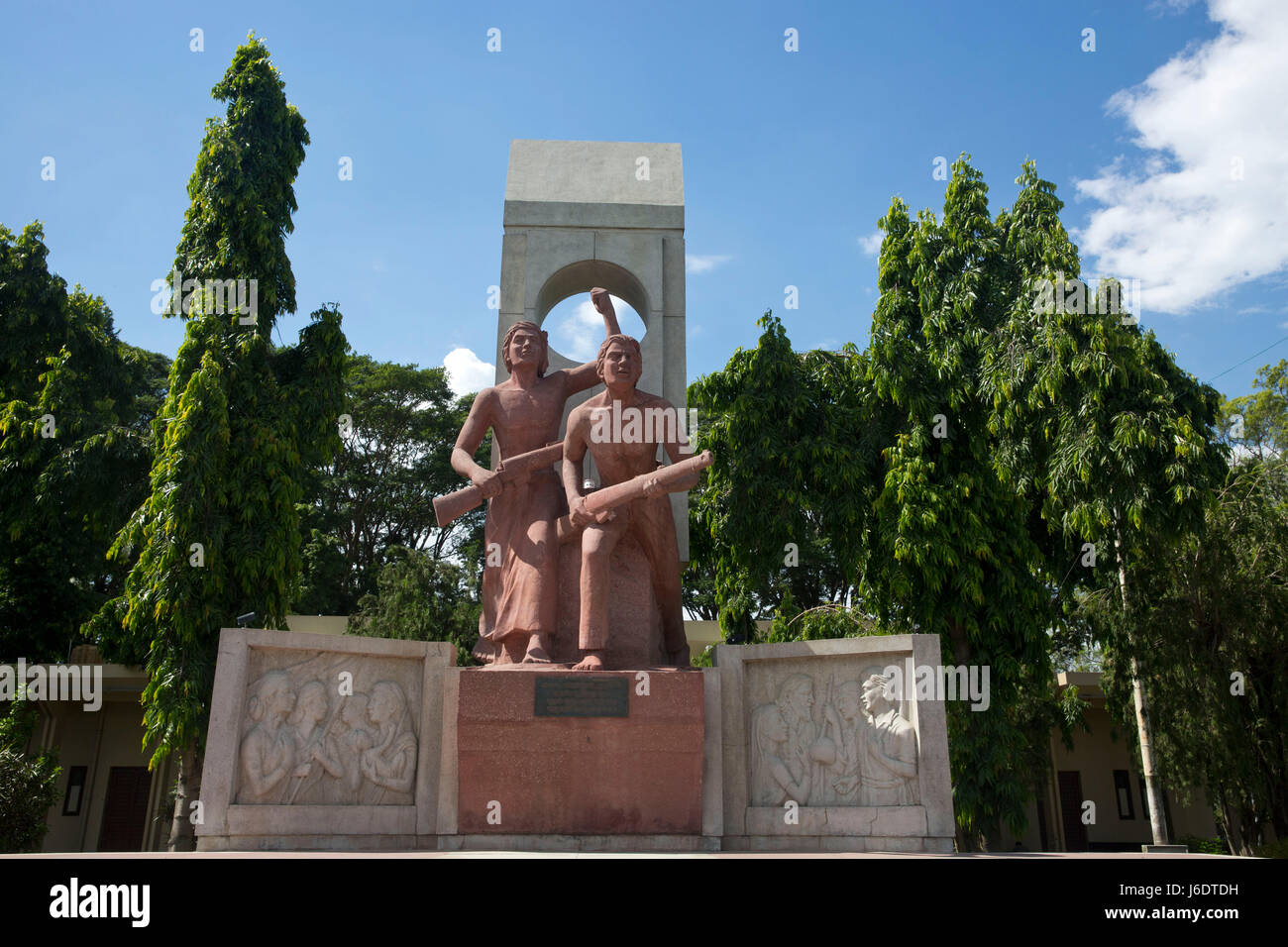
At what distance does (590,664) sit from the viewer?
6352 mm

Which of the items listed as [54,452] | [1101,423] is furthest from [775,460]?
Result: [54,452]

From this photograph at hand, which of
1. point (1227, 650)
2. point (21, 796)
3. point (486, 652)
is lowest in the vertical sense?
point (21, 796)

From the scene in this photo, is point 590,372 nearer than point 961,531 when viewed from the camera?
Yes

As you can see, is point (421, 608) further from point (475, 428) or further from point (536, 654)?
point (536, 654)

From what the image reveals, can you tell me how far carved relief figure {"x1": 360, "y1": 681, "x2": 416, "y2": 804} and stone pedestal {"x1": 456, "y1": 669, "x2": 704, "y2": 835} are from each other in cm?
56

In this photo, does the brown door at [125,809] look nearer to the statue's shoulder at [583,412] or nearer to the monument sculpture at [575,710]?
the monument sculpture at [575,710]

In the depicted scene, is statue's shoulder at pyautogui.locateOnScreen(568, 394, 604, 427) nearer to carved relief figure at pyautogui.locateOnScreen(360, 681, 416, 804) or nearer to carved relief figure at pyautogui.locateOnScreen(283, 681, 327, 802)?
carved relief figure at pyautogui.locateOnScreen(360, 681, 416, 804)

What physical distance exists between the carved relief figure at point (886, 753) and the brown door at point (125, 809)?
19.8 m

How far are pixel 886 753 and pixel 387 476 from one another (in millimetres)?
22334

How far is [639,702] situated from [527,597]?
114 centimetres
